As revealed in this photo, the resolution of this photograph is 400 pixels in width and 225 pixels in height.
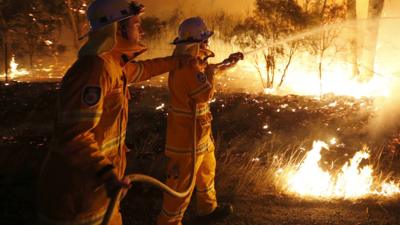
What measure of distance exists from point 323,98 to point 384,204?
687 centimetres

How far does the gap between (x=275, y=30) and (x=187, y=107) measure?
9.35 metres

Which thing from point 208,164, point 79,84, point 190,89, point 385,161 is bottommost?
point 385,161

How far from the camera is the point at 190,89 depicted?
3.66 metres

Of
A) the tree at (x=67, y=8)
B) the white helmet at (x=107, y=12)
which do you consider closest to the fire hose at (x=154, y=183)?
the white helmet at (x=107, y=12)

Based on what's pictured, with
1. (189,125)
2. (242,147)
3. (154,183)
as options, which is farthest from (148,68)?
(242,147)

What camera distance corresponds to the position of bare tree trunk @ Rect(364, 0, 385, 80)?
1123 centimetres

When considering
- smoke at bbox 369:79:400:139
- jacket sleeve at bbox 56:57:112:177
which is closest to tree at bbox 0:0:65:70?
smoke at bbox 369:79:400:139

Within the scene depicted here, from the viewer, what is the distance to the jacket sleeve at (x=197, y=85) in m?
3.63

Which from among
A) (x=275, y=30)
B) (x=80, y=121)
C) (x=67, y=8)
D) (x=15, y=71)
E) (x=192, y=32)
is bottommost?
(x=15, y=71)

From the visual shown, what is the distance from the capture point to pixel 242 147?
7207 mm

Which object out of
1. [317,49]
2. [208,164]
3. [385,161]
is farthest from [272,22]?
[208,164]

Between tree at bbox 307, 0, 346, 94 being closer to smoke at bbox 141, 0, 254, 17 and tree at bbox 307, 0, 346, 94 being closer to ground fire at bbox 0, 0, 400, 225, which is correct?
ground fire at bbox 0, 0, 400, 225

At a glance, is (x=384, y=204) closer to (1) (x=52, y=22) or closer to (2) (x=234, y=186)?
(2) (x=234, y=186)

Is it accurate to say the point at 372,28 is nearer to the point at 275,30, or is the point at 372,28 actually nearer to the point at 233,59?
the point at 275,30
